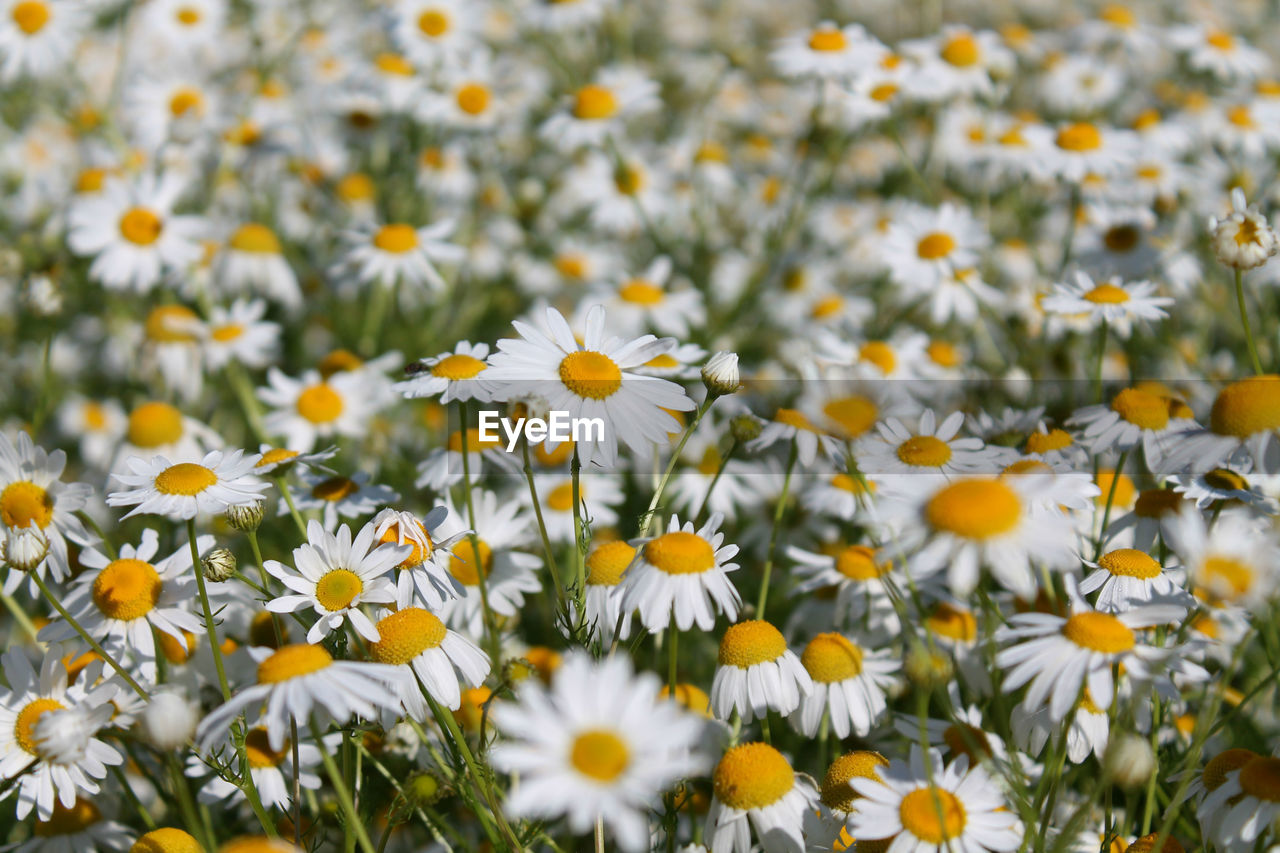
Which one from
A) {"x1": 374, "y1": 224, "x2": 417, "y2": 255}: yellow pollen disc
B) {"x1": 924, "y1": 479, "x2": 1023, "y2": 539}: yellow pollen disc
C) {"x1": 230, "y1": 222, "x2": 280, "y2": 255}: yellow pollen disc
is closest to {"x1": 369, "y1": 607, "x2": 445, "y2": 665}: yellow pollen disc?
{"x1": 924, "y1": 479, "x2": 1023, "y2": 539}: yellow pollen disc

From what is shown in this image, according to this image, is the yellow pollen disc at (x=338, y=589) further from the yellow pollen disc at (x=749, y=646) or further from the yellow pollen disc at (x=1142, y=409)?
the yellow pollen disc at (x=1142, y=409)

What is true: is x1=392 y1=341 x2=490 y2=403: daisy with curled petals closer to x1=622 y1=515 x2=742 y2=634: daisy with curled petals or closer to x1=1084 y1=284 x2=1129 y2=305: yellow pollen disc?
x1=622 y1=515 x2=742 y2=634: daisy with curled petals

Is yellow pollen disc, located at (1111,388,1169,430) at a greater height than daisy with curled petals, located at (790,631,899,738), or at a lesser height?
greater

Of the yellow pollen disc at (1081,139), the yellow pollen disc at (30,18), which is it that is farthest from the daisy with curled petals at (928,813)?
the yellow pollen disc at (30,18)

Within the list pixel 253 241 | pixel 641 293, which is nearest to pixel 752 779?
pixel 641 293

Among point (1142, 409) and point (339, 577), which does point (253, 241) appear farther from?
point (1142, 409)
